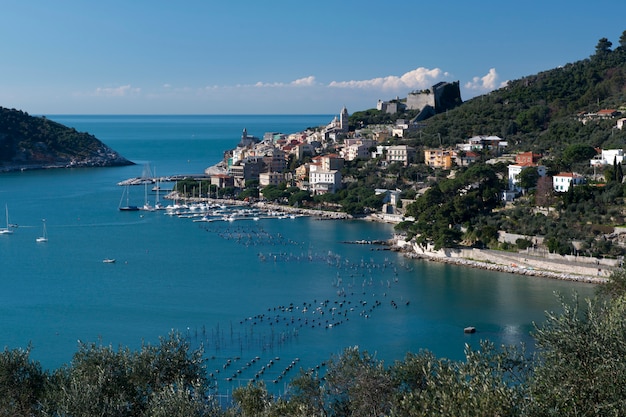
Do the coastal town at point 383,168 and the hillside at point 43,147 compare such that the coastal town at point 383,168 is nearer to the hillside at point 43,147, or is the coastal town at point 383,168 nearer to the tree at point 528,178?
the tree at point 528,178

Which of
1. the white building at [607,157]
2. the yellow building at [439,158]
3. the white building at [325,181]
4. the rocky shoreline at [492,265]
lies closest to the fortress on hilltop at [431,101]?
the yellow building at [439,158]

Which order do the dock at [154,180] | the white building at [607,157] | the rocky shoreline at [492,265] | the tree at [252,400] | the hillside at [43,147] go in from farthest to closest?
1. the hillside at [43,147]
2. the dock at [154,180]
3. the white building at [607,157]
4. the rocky shoreline at [492,265]
5. the tree at [252,400]

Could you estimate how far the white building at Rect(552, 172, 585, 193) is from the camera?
2165cm

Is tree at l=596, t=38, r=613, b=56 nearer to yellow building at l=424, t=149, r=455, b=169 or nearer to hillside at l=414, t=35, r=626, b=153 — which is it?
hillside at l=414, t=35, r=626, b=153

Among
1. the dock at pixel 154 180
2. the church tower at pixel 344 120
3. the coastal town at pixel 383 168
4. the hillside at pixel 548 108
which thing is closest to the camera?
the coastal town at pixel 383 168

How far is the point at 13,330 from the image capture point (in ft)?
44.9

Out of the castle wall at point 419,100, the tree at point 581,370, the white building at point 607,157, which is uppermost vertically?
the castle wall at point 419,100

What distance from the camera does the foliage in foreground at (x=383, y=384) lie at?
18.0ft

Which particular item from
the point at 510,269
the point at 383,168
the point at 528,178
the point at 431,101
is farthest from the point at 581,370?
the point at 431,101

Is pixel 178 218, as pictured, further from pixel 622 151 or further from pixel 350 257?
pixel 622 151

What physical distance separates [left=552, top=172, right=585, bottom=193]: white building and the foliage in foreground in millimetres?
14064

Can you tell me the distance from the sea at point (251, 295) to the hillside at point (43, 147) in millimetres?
25892

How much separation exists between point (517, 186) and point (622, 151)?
3.45 metres

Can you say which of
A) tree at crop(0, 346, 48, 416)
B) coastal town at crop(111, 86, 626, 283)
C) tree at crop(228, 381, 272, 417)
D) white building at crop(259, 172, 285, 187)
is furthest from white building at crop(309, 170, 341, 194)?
tree at crop(0, 346, 48, 416)
